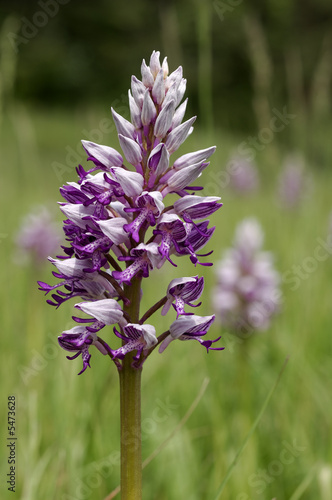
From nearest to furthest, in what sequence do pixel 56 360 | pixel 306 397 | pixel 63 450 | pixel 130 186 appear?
pixel 130 186
pixel 63 450
pixel 306 397
pixel 56 360

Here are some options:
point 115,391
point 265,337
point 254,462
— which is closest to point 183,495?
point 254,462

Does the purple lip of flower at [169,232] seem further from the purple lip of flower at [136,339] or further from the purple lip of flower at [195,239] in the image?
the purple lip of flower at [136,339]

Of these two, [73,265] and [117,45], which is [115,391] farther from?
[117,45]

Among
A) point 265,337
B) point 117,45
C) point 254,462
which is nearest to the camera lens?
point 254,462

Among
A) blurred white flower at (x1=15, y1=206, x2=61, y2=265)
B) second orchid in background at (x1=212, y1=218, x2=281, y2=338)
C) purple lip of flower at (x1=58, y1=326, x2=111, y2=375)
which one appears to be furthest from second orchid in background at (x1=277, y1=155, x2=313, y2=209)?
purple lip of flower at (x1=58, y1=326, x2=111, y2=375)

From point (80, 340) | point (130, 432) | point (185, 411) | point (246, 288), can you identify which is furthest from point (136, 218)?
point (246, 288)

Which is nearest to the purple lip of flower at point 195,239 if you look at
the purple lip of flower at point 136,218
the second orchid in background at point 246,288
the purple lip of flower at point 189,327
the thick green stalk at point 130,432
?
the purple lip of flower at point 136,218

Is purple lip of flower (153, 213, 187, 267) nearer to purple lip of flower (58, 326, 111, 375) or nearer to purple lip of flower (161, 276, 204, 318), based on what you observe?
purple lip of flower (161, 276, 204, 318)
